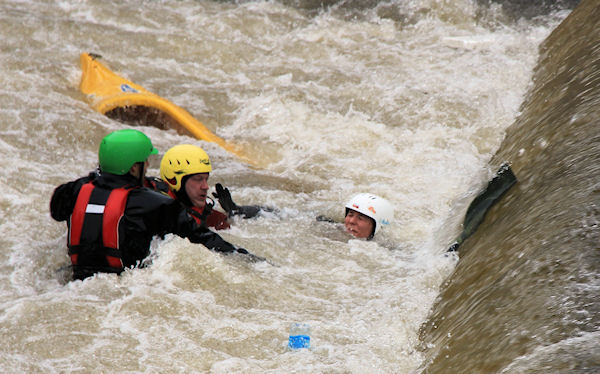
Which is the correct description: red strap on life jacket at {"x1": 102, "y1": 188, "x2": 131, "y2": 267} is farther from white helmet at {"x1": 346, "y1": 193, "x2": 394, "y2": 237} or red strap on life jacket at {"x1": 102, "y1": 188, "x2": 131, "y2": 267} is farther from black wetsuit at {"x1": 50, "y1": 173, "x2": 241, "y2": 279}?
white helmet at {"x1": 346, "y1": 193, "x2": 394, "y2": 237}

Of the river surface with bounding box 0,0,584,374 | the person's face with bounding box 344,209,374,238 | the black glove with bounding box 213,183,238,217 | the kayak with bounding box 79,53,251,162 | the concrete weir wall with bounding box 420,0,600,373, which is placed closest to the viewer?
the concrete weir wall with bounding box 420,0,600,373

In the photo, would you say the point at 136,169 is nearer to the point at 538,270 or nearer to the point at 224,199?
the point at 224,199

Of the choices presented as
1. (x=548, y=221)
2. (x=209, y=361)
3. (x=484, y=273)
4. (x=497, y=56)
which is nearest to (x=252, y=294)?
(x=209, y=361)

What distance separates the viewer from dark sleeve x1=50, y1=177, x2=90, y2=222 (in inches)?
168

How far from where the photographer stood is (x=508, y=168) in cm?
453

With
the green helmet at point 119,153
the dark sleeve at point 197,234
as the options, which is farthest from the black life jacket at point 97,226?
the dark sleeve at point 197,234

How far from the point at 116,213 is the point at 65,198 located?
1.33 ft

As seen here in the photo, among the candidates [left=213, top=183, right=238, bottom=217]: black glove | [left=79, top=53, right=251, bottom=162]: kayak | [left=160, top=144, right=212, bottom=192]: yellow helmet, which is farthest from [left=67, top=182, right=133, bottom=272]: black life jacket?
[left=79, top=53, right=251, bottom=162]: kayak

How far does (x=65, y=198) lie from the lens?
427 cm

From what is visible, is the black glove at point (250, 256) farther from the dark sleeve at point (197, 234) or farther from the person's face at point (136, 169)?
the person's face at point (136, 169)

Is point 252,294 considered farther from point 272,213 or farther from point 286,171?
point 286,171

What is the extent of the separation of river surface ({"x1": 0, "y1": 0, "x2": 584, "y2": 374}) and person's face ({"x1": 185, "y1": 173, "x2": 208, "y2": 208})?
0.43 metres

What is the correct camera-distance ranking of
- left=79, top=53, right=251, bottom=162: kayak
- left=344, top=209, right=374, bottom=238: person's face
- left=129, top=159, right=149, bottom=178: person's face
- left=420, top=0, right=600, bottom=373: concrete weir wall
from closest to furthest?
left=420, top=0, right=600, bottom=373: concrete weir wall
left=129, top=159, right=149, bottom=178: person's face
left=344, top=209, right=374, bottom=238: person's face
left=79, top=53, right=251, bottom=162: kayak

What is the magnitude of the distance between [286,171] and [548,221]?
4.21 meters
